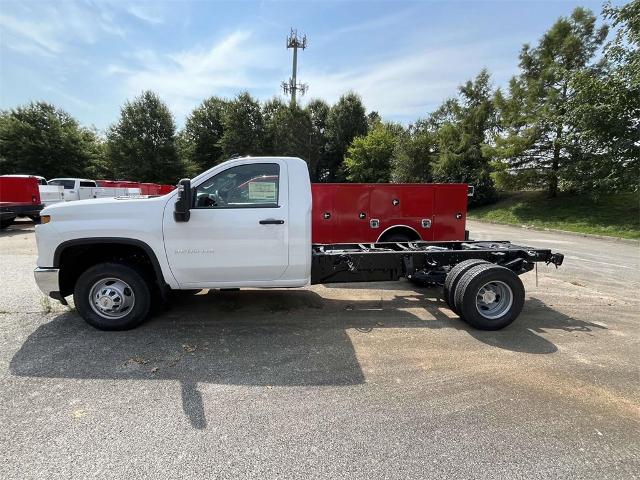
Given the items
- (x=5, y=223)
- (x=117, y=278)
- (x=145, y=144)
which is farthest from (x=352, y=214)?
(x=145, y=144)

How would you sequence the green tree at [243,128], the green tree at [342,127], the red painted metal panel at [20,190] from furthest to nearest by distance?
the green tree at [342,127] → the green tree at [243,128] → the red painted metal panel at [20,190]

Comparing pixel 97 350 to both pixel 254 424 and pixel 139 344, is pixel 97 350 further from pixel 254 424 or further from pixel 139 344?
pixel 254 424

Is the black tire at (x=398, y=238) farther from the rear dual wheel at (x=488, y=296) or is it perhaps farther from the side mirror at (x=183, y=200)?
the side mirror at (x=183, y=200)

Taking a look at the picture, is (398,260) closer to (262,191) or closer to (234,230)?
(262,191)

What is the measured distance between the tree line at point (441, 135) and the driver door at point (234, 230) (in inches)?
27.6

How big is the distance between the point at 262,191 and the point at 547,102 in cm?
2166

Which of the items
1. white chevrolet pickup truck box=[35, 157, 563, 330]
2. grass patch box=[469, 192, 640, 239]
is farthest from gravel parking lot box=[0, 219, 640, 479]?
grass patch box=[469, 192, 640, 239]

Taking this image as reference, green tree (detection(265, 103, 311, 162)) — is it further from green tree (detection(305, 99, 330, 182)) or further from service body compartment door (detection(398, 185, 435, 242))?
service body compartment door (detection(398, 185, 435, 242))

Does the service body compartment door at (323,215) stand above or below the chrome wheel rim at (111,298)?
above

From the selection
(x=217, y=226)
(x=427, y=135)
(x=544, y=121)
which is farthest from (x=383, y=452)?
(x=427, y=135)

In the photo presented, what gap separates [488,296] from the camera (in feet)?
16.8

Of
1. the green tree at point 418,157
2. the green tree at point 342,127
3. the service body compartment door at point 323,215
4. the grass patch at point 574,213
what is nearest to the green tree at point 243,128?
the green tree at point 342,127

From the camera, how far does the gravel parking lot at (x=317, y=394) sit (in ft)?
8.59

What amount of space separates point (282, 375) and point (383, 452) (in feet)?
4.40
